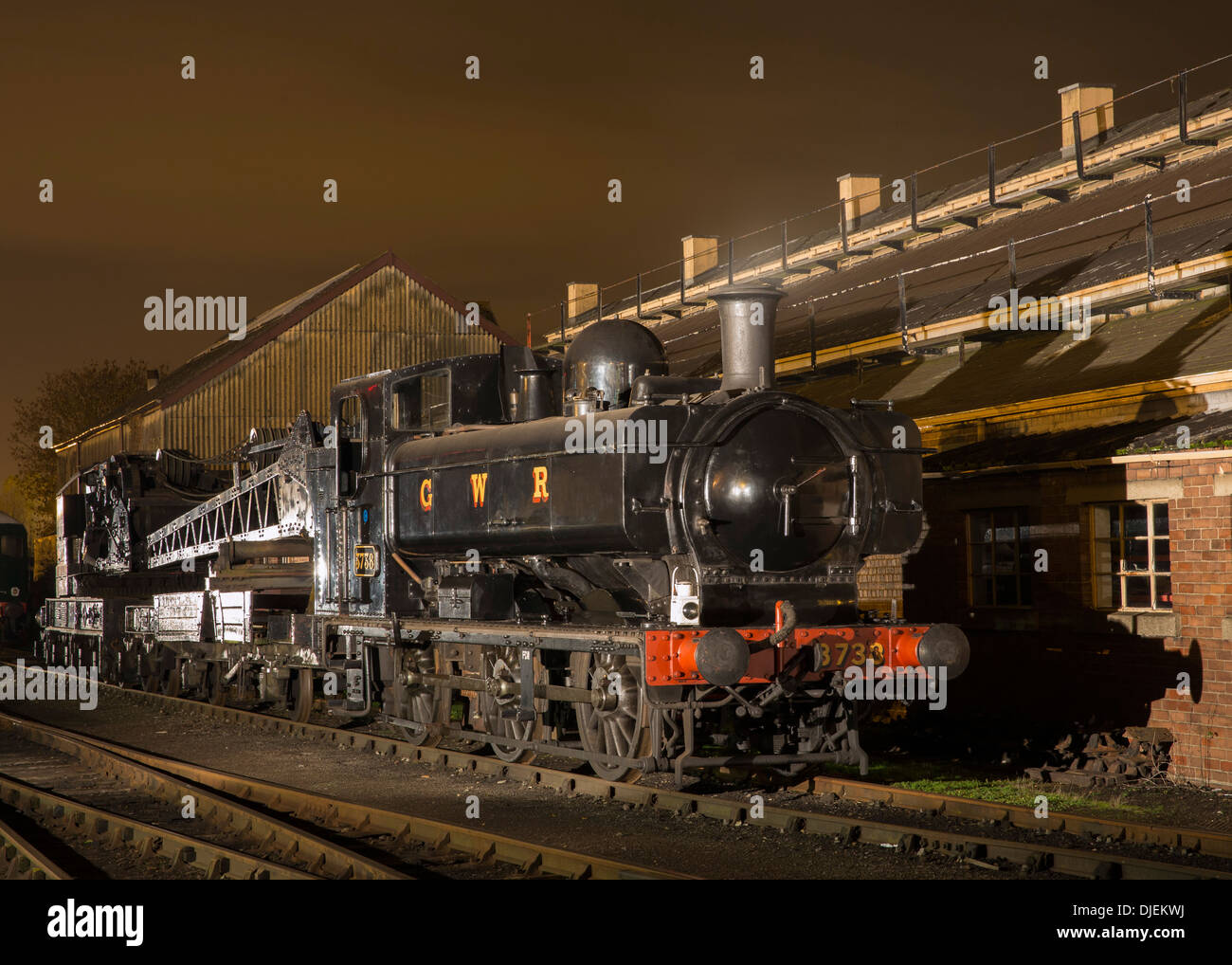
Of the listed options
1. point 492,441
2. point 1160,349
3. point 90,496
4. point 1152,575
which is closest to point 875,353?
point 1160,349

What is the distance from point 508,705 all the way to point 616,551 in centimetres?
227

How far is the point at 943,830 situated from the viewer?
8.58 metres

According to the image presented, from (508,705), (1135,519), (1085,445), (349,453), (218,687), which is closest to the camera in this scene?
(508,705)

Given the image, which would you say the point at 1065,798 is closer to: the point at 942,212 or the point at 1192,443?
the point at 1192,443

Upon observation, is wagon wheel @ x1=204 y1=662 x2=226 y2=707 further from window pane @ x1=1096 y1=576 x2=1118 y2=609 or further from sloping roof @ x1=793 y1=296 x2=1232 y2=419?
window pane @ x1=1096 y1=576 x2=1118 y2=609

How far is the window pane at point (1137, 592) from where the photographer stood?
1277cm

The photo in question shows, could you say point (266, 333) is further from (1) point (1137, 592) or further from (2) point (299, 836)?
(2) point (299, 836)

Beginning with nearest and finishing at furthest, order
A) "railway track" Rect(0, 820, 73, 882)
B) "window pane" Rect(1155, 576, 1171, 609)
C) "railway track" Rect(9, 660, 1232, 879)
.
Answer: "railway track" Rect(9, 660, 1232, 879), "railway track" Rect(0, 820, 73, 882), "window pane" Rect(1155, 576, 1171, 609)

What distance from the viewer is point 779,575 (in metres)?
10.1

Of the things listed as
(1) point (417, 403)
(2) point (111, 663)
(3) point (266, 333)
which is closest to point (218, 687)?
(2) point (111, 663)

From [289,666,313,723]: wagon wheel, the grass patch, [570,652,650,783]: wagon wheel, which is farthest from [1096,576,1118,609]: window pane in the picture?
[289,666,313,723]: wagon wheel

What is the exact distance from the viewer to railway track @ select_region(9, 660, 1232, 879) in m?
7.60

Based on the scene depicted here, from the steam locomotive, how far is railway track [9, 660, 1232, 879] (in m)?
0.23
